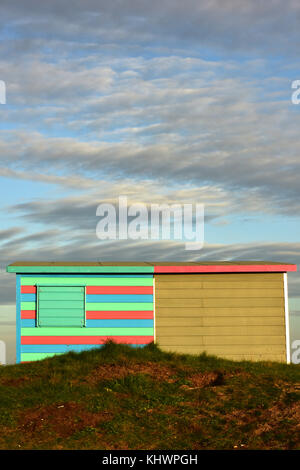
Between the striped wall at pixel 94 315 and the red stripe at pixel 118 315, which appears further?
the red stripe at pixel 118 315

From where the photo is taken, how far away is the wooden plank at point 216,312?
2009 cm

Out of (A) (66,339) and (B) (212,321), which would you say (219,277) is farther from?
(A) (66,339)

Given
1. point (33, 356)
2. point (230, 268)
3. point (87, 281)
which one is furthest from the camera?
point (230, 268)

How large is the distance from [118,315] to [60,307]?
211 cm

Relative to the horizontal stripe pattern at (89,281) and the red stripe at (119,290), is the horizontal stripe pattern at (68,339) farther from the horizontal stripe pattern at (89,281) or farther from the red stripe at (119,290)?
the horizontal stripe pattern at (89,281)

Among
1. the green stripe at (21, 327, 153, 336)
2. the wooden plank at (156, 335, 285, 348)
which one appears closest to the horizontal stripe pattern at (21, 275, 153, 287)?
the green stripe at (21, 327, 153, 336)

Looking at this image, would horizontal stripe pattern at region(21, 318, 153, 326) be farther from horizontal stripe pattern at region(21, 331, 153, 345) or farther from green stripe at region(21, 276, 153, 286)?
green stripe at region(21, 276, 153, 286)

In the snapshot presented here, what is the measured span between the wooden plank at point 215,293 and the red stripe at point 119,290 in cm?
45

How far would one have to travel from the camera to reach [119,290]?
20016mm

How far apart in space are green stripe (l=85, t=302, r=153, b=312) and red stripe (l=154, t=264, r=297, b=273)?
1346mm

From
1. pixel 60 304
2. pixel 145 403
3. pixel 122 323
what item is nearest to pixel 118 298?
pixel 122 323

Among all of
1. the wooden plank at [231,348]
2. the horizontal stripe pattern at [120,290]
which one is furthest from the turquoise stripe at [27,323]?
the wooden plank at [231,348]

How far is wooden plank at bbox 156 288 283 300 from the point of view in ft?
66.1
